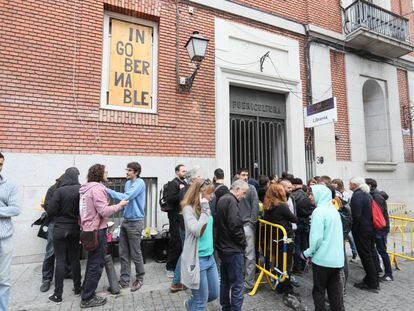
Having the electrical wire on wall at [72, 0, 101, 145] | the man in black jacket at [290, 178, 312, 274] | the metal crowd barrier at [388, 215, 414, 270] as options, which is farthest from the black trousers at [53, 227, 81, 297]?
the metal crowd barrier at [388, 215, 414, 270]

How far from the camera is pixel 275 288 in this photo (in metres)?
4.12

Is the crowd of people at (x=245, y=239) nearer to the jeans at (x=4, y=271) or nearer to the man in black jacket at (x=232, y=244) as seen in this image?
the man in black jacket at (x=232, y=244)

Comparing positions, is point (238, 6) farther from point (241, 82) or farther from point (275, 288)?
point (275, 288)

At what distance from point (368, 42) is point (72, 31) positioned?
30.8 feet

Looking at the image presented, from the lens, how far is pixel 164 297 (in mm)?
3951

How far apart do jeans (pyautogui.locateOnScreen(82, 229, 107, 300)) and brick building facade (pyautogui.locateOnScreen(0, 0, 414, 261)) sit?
7.50 feet

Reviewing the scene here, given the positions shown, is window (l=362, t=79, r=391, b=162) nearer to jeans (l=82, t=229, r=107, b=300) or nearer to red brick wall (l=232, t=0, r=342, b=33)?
red brick wall (l=232, t=0, r=342, b=33)

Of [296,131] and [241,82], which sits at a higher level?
[241,82]

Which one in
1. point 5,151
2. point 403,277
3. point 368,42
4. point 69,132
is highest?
point 368,42

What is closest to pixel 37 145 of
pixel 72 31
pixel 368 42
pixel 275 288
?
pixel 72 31

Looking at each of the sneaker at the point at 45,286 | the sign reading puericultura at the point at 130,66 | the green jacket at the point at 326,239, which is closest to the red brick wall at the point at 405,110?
the green jacket at the point at 326,239

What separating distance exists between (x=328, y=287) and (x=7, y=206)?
400cm

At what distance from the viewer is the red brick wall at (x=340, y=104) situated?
9.05 m

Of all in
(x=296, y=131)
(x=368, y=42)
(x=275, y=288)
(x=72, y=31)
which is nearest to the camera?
(x=275, y=288)
